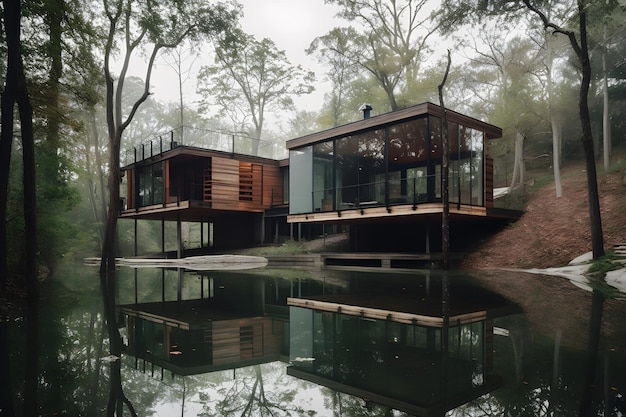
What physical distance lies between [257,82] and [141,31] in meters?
15.2

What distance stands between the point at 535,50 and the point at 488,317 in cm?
2273

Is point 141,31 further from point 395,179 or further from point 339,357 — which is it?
point 339,357

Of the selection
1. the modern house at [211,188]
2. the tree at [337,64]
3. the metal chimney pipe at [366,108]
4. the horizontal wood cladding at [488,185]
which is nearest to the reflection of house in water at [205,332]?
the metal chimney pipe at [366,108]

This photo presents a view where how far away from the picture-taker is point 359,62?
2303 centimetres

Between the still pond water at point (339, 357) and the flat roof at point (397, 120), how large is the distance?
24.8ft

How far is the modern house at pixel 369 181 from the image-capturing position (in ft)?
44.0

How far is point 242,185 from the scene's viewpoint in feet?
69.8

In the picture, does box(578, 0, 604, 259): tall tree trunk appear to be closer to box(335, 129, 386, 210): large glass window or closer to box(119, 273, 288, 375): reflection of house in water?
box(335, 129, 386, 210): large glass window

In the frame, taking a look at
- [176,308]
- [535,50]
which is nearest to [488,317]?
[176,308]

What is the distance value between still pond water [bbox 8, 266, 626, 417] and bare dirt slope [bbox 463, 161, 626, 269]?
5985 millimetres

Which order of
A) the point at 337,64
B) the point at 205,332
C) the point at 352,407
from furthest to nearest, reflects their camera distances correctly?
the point at 337,64 → the point at 205,332 → the point at 352,407

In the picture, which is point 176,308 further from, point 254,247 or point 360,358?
point 254,247

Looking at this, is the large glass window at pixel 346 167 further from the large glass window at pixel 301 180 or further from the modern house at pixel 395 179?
the large glass window at pixel 301 180

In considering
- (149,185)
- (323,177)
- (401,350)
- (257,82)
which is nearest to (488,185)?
(323,177)
